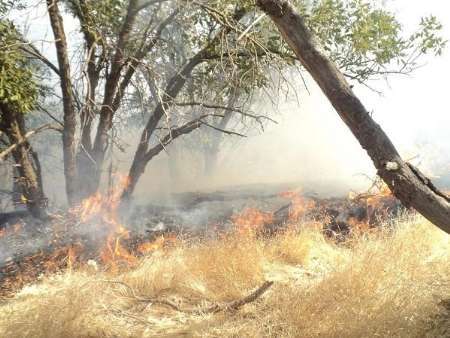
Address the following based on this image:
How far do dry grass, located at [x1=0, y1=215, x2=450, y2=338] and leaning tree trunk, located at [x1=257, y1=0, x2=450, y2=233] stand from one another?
125cm

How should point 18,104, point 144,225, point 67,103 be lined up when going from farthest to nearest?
point 144,225, point 67,103, point 18,104

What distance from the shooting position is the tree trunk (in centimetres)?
885

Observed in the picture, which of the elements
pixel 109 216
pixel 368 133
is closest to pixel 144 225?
pixel 109 216

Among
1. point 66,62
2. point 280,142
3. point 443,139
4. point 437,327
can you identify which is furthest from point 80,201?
point 280,142

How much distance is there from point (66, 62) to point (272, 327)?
6.71 m

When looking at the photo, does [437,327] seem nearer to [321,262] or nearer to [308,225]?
[321,262]

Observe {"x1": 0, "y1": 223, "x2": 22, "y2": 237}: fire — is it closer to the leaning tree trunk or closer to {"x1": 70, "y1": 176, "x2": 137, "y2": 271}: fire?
{"x1": 70, "y1": 176, "x2": 137, "y2": 271}: fire

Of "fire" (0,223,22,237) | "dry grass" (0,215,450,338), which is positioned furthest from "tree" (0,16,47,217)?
"dry grass" (0,215,450,338)

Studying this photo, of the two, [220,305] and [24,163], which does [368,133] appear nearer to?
[220,305]

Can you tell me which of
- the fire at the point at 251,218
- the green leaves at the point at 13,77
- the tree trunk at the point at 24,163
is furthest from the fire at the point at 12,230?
the fire at the point at 251,218

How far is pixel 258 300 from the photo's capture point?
557 centimetres

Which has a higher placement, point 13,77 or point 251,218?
point 13,77

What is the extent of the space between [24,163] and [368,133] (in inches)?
315

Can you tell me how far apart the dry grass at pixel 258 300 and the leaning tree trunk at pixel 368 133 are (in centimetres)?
125
